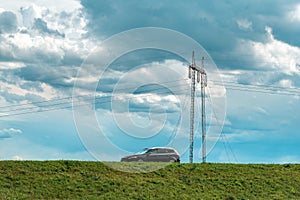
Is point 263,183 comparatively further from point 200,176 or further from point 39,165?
point 39,165

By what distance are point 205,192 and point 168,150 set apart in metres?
8.20

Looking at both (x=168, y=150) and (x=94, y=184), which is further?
(x=168, y=150)

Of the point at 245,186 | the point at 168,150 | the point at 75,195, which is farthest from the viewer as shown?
the point at 168,150

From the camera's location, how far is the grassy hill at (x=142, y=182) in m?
27.9

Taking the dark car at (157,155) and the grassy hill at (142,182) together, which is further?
the dark car at (157,155)

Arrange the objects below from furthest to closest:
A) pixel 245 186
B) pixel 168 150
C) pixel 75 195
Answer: pixel 168 150 → pixel 245 186 → pixel 75 195

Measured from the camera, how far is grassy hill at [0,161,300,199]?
27.9 metres

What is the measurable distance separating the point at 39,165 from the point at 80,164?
1.98 metres

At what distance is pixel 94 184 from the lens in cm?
2880

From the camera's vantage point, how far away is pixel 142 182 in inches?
1153

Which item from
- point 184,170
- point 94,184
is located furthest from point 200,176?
point 94,184

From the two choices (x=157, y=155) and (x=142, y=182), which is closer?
(x=142, y=182)

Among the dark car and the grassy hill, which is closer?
the grassy hill

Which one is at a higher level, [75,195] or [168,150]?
[168,150]
